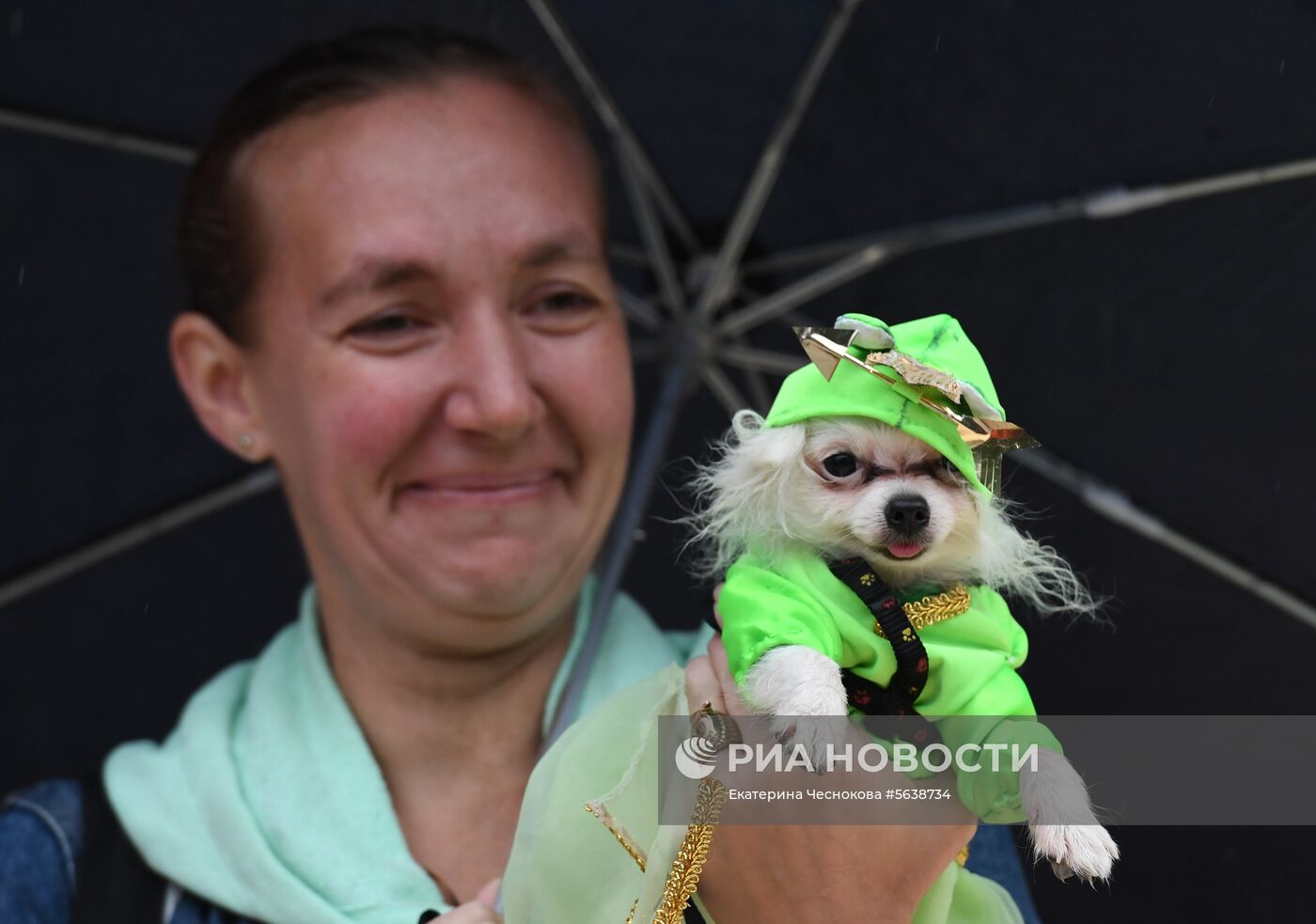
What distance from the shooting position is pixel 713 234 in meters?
1.82

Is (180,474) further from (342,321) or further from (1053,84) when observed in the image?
(1053,84)

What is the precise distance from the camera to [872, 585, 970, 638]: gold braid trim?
41.4 inches

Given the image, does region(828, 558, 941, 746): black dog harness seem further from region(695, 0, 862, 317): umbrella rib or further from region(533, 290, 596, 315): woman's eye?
region(695, 0, 862, 317): umbrella rib

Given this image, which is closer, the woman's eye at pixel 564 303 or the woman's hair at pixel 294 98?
the woman's eye at pixel 564 303

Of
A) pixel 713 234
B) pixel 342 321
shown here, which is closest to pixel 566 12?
pixel 713 234

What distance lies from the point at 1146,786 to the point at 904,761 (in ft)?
1.38

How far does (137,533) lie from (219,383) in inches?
21.1

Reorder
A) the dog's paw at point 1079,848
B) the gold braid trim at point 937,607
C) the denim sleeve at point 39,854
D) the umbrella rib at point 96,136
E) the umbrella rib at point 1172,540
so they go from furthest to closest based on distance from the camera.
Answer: the umbrella rib at point 96,136 < the denim sleeve at point 39,854 < the umbrella rib at point 1172,540 < the gold braid trim at point 937,607 < the dog's paw at point 1079,848

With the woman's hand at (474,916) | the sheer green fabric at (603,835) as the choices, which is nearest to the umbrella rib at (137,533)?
the woman's hand at (474,916)

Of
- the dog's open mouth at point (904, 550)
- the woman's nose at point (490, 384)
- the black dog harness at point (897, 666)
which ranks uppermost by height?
the woman's nose at point (490, 384)

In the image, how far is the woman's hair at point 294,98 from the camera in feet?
5.69

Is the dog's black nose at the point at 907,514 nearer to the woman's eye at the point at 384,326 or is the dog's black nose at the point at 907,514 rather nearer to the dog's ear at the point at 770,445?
the dog's ear at the point at 770,445

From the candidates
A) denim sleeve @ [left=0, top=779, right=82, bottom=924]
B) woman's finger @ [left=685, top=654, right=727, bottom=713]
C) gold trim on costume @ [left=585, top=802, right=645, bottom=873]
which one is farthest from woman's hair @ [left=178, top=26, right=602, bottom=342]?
gold trim on costume @ [left=585, top=802, right=645, bottom=873]

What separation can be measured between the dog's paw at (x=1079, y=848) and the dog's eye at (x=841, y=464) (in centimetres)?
29
